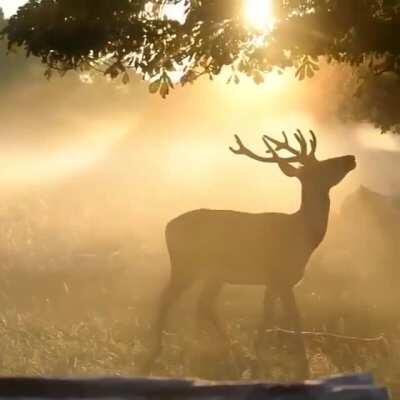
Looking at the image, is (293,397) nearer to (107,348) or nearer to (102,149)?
(107,348)

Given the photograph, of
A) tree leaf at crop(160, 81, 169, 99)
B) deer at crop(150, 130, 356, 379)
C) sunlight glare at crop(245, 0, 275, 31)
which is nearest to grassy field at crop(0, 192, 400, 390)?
deer at crop(150, 130, 356, 379)

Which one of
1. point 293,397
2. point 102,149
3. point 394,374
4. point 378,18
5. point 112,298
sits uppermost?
point 378,18

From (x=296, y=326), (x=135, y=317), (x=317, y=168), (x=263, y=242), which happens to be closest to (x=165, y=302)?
(x=263, y=242)

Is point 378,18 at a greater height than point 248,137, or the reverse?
point 378,18

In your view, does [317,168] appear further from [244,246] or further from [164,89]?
[164,89]

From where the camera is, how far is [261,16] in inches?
471

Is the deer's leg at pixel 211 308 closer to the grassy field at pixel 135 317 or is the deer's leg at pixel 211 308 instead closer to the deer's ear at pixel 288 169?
the grassy field at pixel 135 317

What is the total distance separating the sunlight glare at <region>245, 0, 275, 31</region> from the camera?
1184 cm

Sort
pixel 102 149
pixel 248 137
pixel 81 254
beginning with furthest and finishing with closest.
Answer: pixel 102 149, pixel 248 137, pixel 81 254

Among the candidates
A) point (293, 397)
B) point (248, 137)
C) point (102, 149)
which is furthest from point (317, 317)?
point (102, 149)

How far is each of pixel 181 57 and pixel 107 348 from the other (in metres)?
3.70

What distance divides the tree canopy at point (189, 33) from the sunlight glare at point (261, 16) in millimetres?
76

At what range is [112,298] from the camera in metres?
15.5

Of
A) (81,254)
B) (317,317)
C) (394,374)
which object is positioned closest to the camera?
(394,374)
